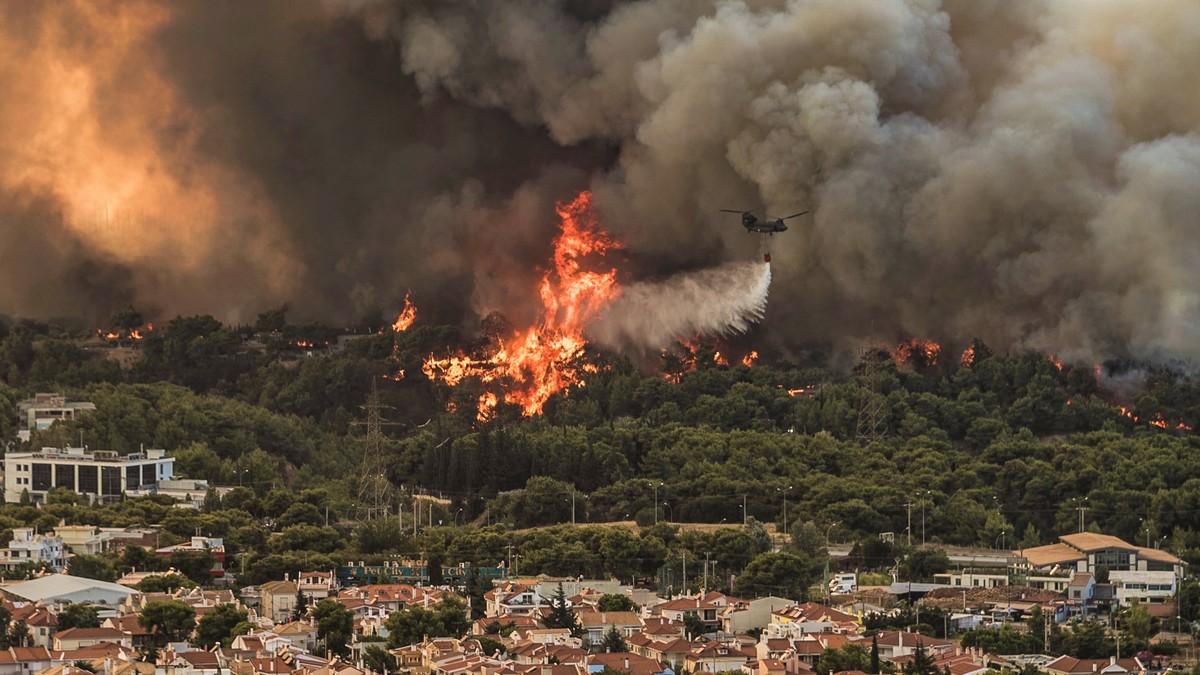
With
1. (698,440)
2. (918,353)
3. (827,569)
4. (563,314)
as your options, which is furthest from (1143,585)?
(563,314)

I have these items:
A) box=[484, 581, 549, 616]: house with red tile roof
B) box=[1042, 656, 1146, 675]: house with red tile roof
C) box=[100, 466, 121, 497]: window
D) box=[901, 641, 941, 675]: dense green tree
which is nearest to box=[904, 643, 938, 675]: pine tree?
box=[901, 641, 941, 675]: dense green tree

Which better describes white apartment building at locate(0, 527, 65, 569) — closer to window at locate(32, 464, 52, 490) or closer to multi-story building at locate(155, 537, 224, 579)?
multi-story building at locate(155, 537, 224, 579)

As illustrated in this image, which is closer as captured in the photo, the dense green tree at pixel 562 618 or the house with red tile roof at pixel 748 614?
the dense green tree at pixel 562 618

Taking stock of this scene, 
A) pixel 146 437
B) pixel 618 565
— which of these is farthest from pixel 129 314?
pixel 618 565

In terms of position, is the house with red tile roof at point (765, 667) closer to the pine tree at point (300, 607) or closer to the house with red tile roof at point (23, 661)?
the pine tree at point (300, 607)

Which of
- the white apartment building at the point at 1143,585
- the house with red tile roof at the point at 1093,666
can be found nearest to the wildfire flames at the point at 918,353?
the white apartment building at the point at 1143,585
